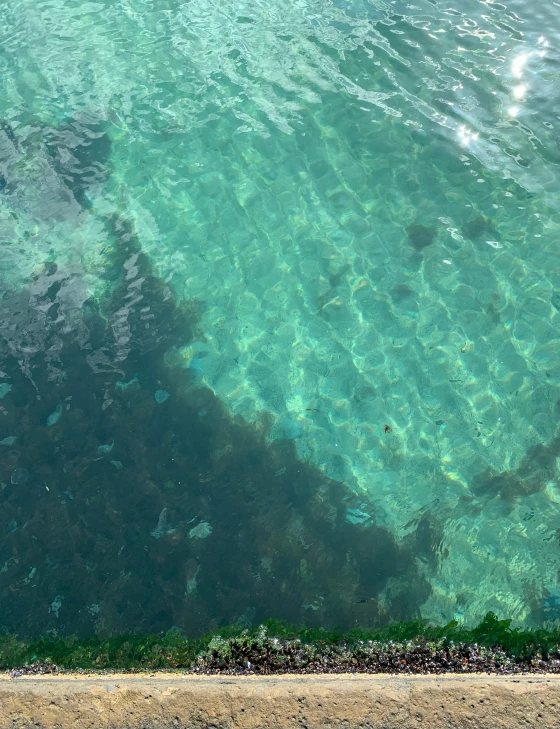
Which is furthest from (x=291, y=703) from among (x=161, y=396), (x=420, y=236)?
(x=420, y=236)

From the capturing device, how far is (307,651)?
14.8ft

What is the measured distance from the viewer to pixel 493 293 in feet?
22.9

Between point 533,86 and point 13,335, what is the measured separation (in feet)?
25.2

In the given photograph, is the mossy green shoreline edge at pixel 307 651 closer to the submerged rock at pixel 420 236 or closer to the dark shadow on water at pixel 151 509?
the dark shadow on water at pixel 151 509

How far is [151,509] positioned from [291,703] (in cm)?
232

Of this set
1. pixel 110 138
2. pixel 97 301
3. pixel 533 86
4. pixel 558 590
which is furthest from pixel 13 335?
pixel 533 86

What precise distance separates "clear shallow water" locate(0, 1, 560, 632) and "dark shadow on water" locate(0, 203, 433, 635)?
0.07 feet

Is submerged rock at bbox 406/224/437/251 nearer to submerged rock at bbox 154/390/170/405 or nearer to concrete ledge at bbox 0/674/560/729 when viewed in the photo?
submerged rock at bbox 154/390/170/405

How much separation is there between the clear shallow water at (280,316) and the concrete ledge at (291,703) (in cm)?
94

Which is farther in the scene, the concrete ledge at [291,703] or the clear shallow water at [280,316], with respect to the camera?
the clear shallow water at [280,316]

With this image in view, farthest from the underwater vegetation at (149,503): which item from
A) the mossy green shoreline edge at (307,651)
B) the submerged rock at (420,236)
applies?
the submerged rock at (420,236)

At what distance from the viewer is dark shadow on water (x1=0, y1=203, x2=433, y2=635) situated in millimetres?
5191

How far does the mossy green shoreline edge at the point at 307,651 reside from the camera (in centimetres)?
435

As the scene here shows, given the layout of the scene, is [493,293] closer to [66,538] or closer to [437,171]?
[437,171]
